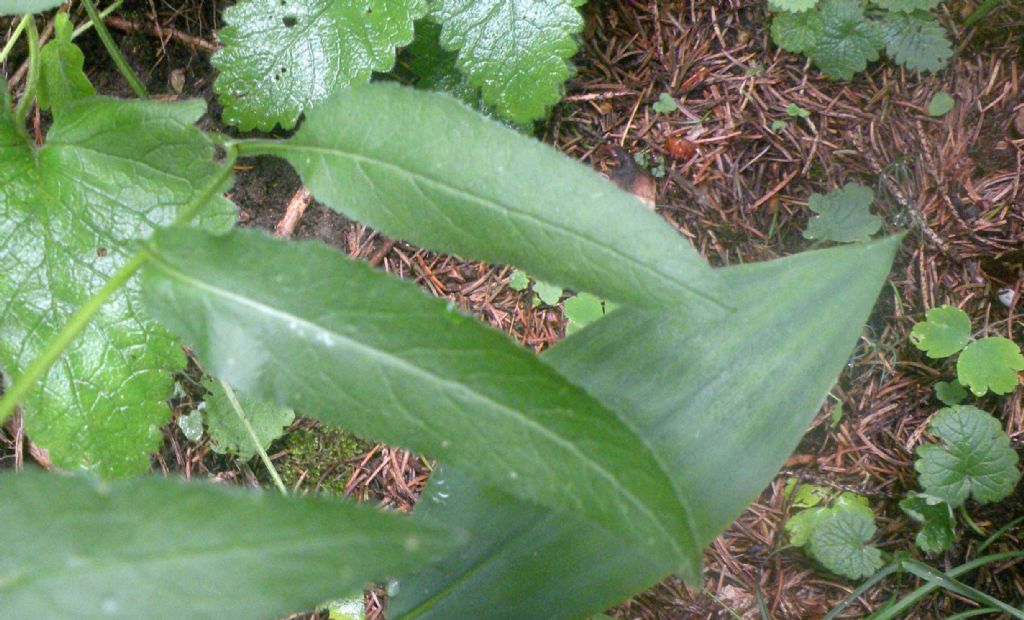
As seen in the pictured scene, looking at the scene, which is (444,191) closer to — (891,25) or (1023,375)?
(891,25)

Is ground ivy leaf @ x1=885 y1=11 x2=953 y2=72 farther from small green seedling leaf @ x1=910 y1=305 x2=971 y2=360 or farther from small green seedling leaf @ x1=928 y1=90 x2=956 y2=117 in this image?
small green seedling leaf @ x1=910 y1=305 x2=971 y2=360

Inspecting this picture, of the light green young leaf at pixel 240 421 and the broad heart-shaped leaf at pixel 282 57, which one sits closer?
the broad heart-shaped leaf at pixel 282 57

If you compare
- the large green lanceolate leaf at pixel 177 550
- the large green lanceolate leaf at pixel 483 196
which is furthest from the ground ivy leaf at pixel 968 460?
the large green lanceolate leaf at pixel 177 550

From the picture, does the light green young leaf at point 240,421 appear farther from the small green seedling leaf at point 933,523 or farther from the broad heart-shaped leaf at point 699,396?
the small green seedling leaf at point 933,523

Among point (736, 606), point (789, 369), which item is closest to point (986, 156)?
point (789, 369)

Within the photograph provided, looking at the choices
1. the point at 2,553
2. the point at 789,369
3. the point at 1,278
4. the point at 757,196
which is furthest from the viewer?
the point at 757,196
